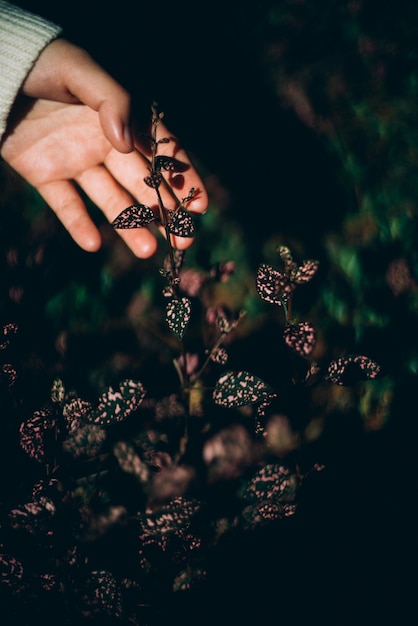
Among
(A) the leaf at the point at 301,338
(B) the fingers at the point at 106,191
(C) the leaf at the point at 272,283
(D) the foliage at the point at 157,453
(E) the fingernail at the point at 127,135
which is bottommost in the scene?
(D) the foliage at the point at 157,453

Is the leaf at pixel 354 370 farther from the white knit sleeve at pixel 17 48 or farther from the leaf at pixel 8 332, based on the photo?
the white knit sleeve at pixel 17 48

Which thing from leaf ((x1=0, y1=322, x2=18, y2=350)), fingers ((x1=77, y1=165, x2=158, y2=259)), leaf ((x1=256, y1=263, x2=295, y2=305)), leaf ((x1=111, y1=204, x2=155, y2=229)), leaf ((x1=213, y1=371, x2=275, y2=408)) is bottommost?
leaf ((x1=0, y1=322, x2=18, y2=350))

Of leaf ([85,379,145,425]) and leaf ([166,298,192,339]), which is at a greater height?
leaf ([166,298,192,339])

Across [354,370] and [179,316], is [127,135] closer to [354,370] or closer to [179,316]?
[179,316]

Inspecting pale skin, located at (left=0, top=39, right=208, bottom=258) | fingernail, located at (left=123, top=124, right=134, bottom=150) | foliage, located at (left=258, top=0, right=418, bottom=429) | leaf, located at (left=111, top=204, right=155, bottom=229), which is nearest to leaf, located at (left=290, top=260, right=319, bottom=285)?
leaf, located at (left=111, top=204, right=155, bottom=229)

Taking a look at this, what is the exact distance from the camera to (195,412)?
4.79 ft

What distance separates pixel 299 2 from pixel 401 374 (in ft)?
6.87

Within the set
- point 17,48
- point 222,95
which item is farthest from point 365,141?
point 17,48

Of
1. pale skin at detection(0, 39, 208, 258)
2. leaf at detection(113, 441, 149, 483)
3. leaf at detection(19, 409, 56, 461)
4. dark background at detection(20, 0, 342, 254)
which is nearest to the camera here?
leaf at detection(19, 409, 56, 461)

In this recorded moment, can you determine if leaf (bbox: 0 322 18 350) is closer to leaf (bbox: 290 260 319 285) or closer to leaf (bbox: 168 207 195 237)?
leaf (bbox: 168 207 195 237)

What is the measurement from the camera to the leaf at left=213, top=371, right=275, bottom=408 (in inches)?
35.5

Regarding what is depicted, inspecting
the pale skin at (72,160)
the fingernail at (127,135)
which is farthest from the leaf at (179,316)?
the pale skin at (72,160)

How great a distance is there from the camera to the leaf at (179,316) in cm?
89

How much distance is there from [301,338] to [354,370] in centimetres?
20
